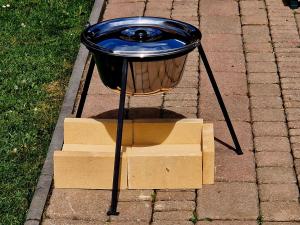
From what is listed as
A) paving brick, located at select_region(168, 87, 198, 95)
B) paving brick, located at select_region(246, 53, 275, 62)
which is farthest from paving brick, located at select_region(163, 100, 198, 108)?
paving brick, located at select_region(246, 53, 275, 62)

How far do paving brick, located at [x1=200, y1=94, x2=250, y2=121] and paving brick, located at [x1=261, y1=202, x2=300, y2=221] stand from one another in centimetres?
129

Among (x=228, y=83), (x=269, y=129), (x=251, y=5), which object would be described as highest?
(x=269, y=129)

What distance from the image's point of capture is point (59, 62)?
7.80 m

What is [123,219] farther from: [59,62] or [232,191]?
[59,62]

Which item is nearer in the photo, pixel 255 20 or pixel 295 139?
pixel 295 139

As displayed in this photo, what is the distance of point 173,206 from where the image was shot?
18.1 feet

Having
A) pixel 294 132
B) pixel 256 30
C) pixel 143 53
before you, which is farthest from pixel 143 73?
pixel 256 30

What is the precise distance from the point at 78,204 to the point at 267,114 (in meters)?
1.99

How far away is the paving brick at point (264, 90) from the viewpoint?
23.2ft

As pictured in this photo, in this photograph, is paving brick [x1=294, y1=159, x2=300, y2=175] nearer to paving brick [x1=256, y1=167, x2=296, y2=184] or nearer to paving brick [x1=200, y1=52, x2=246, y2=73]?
paving brick [x1=256, y1=167, x2=296, y2=184]

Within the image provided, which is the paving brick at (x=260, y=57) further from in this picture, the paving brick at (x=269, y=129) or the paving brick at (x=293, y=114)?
the paving brick at (x=269, y=129)

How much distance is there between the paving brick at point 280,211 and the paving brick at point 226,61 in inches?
88.4

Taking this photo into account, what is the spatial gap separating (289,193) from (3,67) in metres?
3.35

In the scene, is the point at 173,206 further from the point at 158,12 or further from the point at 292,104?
the point at 158,12
